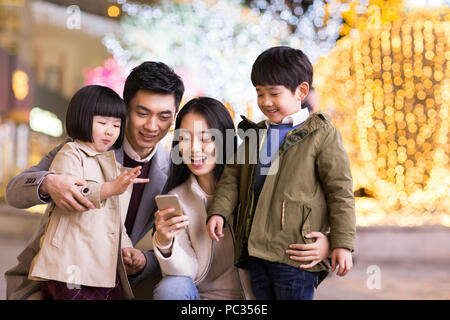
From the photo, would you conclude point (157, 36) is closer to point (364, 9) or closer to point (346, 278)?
A: point (364, 9)

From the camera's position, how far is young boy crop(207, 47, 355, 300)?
1123 mm

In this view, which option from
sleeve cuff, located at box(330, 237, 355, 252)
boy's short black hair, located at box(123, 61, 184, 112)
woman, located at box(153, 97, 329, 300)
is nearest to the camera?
sleeve cuff, located at box(330, 237, 355, 252)

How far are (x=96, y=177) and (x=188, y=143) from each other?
0.23 m

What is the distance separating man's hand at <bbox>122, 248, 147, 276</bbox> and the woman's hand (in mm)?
374

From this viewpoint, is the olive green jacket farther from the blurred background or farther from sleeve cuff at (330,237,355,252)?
the blurred background

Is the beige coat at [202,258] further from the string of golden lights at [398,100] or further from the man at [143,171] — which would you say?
the string of golden lights at [398,100]

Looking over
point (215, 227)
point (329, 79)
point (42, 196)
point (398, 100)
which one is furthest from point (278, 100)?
point (398, 100)

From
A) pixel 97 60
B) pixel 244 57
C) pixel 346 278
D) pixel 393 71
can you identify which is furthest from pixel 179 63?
pixel 346 278

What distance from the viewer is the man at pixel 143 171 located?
1.24m

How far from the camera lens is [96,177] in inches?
47.8

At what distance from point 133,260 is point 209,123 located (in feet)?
1.22

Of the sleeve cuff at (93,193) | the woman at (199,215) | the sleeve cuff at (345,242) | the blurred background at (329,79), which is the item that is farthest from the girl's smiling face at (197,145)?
the blurred background at (329,79)

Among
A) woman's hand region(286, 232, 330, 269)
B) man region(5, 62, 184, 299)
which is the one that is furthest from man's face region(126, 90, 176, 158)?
woman's hand region(286, 232, 330, 269)

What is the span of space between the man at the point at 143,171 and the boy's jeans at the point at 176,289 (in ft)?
0.41
